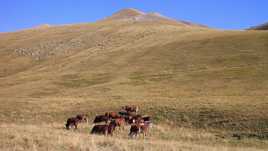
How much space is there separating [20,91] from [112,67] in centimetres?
1494

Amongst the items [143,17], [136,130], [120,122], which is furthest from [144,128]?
→ [143,17]

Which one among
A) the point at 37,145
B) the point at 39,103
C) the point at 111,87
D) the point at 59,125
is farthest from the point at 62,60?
the point at 37,145

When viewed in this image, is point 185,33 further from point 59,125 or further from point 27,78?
point 59,125

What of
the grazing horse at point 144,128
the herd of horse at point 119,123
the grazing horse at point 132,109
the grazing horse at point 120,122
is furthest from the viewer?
the grazing horse at point 132,109

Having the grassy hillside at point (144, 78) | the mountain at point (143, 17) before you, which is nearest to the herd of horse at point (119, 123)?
the grassy hillside at point (144, 78)

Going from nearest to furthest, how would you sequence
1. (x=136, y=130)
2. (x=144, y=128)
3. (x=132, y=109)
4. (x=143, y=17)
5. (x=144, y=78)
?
1. (x=136, y=130)
2. (x=144, y=128)
3. (x=132, y=109)
4. (x=144, y=78)
5. (x=143, y=17)

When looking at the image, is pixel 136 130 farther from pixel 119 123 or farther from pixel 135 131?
pixel 119 123

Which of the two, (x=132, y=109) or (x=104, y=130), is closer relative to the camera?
(x=104, y=130)

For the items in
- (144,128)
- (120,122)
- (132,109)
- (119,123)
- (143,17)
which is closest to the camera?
(144,128)

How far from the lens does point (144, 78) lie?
172 feet

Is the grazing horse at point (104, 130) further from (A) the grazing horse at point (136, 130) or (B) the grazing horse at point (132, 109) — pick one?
(B) the grazing horse at point (132, 109)

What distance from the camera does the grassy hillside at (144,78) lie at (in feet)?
95.5

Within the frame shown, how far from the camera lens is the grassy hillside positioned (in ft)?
95.5

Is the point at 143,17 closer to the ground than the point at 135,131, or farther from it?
farther from it
